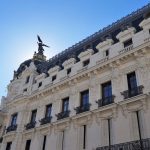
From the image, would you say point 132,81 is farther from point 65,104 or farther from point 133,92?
point 65,104

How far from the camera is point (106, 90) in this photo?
2161cm

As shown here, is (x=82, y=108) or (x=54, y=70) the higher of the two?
(x=54, y=70)

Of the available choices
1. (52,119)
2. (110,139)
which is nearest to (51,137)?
(52,119)

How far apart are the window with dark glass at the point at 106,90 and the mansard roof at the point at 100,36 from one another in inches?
189

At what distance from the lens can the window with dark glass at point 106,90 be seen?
21164 millimetres

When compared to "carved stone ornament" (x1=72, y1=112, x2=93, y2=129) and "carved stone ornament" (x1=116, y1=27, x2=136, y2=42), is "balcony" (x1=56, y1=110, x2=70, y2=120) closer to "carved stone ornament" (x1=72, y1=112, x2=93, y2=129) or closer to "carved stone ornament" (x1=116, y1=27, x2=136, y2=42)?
"carved stone ornament" (x1=72, y1=112, x2=93, y2=129)

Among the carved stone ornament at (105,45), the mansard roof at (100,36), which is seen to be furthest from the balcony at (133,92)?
the mansard roof at (100,36)

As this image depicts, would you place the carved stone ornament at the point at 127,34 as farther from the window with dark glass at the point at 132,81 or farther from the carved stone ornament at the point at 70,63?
the carved stone ornament at the point at 70,63

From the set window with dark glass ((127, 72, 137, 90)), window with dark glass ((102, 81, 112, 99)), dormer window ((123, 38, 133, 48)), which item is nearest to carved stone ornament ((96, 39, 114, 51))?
dormer window ((123, 38, 133, 48))

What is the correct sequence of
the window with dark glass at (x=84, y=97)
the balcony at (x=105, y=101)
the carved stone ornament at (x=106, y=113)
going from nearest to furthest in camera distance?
the carved stone ornament at (x=106, y=113), the balcony at (x=105, y=101), the window with dark glass at (x=84, y=97)

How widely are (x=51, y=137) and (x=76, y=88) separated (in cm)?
520

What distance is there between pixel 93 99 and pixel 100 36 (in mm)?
9327

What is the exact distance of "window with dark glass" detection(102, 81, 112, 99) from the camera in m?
21.2

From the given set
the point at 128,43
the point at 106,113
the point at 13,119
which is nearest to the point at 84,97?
the point at 106,113
